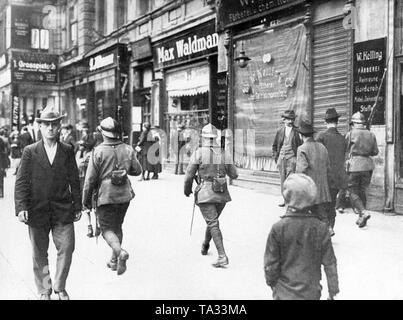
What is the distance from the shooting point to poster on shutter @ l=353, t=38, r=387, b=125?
856cm

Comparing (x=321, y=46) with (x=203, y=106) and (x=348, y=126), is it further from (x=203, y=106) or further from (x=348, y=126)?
(x=203, y=106)

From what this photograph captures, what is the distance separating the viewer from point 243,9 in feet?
40.5

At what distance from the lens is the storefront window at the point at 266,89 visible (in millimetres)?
10883

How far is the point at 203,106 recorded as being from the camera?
15.1m

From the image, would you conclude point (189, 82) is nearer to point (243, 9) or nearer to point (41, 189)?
point (243, 9)

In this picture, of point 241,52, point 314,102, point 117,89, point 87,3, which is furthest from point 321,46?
point 87,3

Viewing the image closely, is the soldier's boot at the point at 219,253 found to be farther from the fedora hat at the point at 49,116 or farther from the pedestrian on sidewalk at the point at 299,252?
the pedestrian on sidewalk at the point at 299,252

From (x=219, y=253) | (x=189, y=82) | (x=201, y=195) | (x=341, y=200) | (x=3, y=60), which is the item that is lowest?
(x=219, y=253)

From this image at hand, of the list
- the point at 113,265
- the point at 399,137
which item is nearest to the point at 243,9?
the point at 399,137

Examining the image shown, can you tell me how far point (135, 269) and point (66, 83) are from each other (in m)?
23.3

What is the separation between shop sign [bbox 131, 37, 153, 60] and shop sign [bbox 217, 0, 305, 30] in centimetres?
516

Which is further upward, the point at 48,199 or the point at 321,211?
the point at 48,199

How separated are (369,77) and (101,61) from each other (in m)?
14.7

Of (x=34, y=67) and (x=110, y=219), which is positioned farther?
(x=34, y=67)
